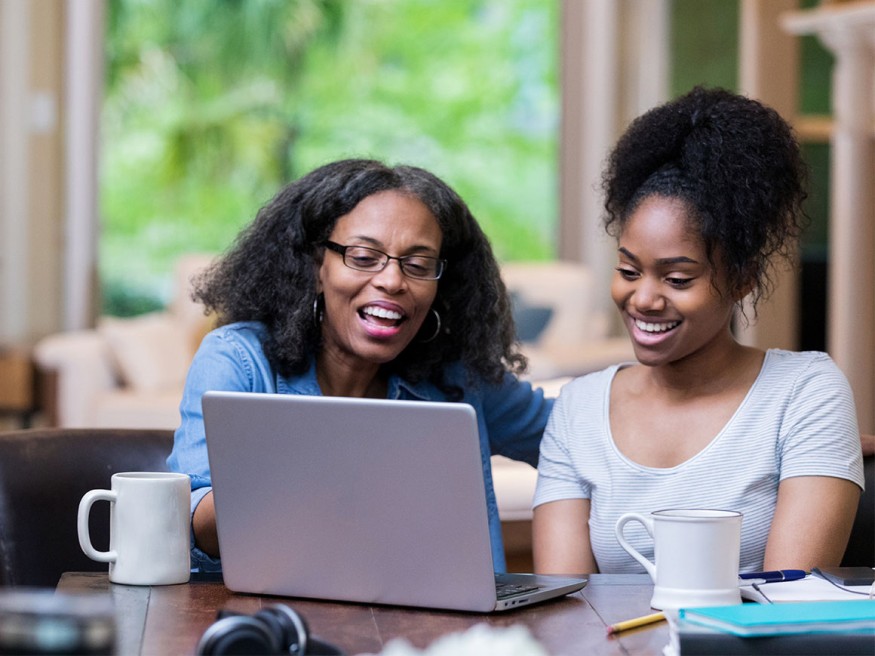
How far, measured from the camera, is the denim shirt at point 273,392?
1674mm

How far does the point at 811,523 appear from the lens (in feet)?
4.92

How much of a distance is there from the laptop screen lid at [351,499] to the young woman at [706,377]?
41cm

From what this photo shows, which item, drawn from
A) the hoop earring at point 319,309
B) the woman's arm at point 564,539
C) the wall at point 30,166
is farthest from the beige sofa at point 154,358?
the woman's arm at point 564,539

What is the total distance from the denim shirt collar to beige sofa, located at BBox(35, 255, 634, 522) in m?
2.39

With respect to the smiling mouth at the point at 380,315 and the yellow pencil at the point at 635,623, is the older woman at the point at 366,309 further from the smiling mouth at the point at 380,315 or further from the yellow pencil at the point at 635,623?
the yellow pencil at the point at 635,623

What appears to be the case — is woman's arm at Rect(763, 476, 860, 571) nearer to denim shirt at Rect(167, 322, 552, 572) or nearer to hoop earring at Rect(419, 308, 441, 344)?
denim shirt at Rect(167, 322, 552, 572)

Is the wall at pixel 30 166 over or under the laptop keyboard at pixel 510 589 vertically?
over

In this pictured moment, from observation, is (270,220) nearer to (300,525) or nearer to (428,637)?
(300,525)

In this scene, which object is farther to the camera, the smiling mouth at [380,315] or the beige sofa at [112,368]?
the beige sofa at [112,368]

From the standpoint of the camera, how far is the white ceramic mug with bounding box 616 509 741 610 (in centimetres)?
121

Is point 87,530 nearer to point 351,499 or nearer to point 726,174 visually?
point 351,499

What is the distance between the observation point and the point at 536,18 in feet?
27.8

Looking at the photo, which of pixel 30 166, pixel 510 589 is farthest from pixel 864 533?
pixel 30 166

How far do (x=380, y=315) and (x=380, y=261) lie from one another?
2.9 inches
